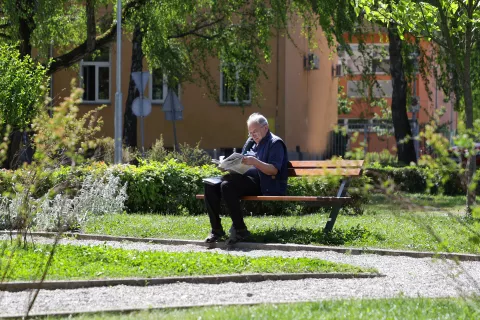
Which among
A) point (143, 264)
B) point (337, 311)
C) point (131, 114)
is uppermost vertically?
point (131, 114)

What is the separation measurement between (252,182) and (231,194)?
18.4 inches

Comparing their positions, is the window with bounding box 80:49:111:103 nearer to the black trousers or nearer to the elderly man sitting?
the elderly man sitting

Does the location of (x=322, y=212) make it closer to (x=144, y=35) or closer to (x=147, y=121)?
(x=144, y=35)

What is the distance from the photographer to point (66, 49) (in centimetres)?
3272

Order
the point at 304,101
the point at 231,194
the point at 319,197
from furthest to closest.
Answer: the point at 304,101, the point at 319,197, the point at 231,194

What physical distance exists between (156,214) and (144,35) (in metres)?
9.66

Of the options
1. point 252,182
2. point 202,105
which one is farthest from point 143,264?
point 202,105

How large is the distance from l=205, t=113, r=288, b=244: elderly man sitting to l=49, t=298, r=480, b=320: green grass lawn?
4431mm

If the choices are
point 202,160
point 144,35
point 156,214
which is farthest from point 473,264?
point 144,35

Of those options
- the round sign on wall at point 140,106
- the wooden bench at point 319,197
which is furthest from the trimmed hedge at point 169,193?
the round sign on wall at point 140,106

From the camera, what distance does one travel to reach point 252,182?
12.5 m

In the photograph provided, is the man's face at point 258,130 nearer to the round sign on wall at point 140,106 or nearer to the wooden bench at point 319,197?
the wooden bench at point 319,197

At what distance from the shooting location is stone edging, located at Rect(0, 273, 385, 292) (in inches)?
332

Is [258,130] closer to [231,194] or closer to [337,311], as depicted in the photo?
[231,194]
